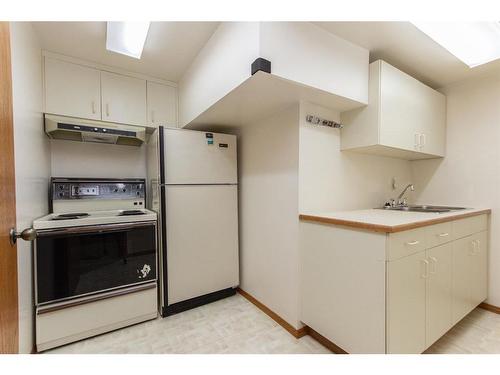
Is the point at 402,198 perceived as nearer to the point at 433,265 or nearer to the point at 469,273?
the point at 469,273

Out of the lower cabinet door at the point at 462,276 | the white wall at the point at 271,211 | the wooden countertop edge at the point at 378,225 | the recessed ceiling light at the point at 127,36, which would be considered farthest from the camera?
the white wall at the point at 271,211

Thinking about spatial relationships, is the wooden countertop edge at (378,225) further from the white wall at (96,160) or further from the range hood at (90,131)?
the white wall at (96,160)

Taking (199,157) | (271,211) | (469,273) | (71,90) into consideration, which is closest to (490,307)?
(469,273)

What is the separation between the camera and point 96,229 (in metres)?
1.65

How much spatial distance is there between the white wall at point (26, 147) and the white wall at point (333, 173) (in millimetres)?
1721

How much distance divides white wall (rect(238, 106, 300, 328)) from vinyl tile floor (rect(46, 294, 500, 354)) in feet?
0.61

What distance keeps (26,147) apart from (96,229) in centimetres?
67

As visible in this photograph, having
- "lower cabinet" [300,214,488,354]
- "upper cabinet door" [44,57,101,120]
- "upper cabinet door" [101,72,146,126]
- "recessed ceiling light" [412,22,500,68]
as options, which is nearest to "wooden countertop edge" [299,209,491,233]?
"lower cabinet" [300,214,488,354]

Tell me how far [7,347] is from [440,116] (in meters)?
3.40

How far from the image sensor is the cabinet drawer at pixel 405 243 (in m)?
1.15

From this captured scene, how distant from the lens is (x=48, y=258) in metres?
1.50

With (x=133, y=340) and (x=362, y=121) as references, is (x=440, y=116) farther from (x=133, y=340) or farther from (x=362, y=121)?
(x=133, y=340)

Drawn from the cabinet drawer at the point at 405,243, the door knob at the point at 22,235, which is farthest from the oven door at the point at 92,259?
the cabinet drawer at the point at 405,243
